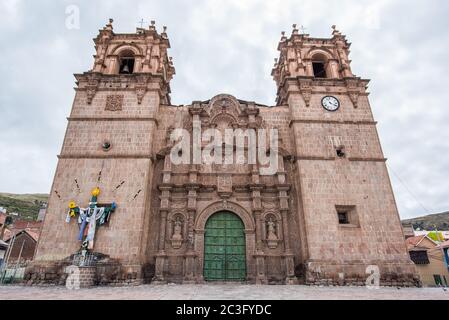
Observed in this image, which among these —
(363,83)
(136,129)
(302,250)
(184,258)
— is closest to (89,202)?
(136,129)

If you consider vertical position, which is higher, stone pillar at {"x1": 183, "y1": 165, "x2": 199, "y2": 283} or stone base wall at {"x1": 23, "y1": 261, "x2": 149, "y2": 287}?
stone pillar at {"x1": 183, "y1": 165, "x2": 199, "y2": 283}

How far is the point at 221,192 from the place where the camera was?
1409 centimetres

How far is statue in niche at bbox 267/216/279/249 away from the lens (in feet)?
43.3

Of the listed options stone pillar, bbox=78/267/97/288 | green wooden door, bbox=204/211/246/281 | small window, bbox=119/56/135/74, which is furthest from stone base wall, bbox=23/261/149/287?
small window, bbox=119/56/135/74

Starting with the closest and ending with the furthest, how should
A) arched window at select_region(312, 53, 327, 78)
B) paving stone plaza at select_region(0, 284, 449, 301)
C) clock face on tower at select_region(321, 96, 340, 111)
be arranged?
paving stone plaza at select_region(0, 284, 449, 301) → clock face on tower at select_region(321, 96, 340, 111) → arched window at select_region(312, 53, 327, 78)

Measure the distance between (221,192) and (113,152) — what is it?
21.4 ft

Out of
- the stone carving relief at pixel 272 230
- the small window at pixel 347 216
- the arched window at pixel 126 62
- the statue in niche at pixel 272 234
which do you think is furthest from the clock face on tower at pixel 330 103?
the arched window at pixel 126 62

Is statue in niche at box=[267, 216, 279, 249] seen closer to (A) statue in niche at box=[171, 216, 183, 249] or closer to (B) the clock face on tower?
(A) statue in niche at box=[171, 216, 183, 249]

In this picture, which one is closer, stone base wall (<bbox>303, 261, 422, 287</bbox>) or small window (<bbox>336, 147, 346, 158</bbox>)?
stone base wall (<bbox>303, 261, 422, 287</bbox>)

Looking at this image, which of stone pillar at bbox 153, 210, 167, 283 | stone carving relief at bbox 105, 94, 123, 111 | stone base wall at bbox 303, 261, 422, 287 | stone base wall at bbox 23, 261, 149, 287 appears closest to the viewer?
stone base wall at bbox 23, 261, 149, 287

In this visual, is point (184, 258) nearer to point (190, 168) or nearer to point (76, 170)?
point (190, 168)

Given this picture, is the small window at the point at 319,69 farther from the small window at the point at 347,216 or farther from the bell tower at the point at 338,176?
the small window at the point at 347,216

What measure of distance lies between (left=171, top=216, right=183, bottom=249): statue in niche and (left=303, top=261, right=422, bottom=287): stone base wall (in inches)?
255
